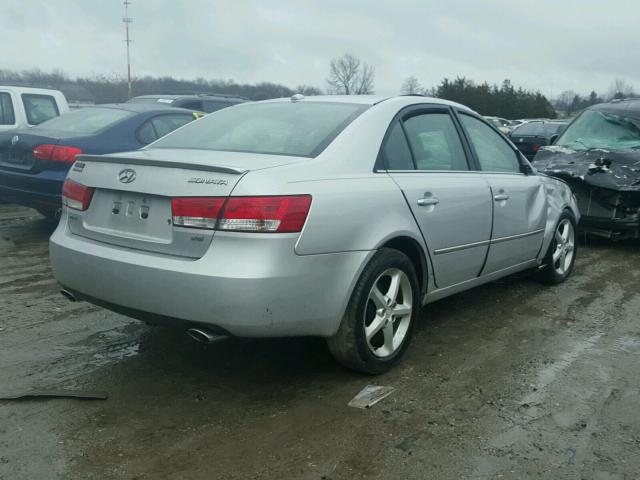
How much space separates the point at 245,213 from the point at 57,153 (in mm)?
4737

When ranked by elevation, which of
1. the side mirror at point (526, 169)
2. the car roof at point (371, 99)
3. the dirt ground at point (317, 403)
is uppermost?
the car roof at point (371, 99)

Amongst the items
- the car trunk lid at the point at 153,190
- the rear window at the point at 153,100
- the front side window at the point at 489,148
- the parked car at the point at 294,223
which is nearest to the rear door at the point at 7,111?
the rear window at the point at 153,100

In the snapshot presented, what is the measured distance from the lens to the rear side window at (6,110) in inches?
402

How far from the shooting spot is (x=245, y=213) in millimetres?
3098

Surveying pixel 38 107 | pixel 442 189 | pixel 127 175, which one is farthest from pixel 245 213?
pixel 38 107

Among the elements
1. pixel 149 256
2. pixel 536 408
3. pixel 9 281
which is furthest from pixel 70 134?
pixel 536 408

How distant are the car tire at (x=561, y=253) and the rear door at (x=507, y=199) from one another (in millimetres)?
402

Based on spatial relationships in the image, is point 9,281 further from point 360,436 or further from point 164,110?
point 360,436

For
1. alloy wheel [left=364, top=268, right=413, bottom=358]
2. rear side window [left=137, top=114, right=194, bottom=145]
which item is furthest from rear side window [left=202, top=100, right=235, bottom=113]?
alloy wheel [left=364, top=268, right=413, bottom=358]

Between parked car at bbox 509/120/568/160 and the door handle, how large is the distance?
14057mm

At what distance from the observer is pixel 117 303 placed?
3.39 meters

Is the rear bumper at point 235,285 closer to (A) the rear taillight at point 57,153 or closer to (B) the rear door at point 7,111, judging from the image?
(A) the rear taillight at point 57,153

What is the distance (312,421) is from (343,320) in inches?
22.0

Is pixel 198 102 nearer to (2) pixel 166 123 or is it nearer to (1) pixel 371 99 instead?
(2) pixel 166 123
